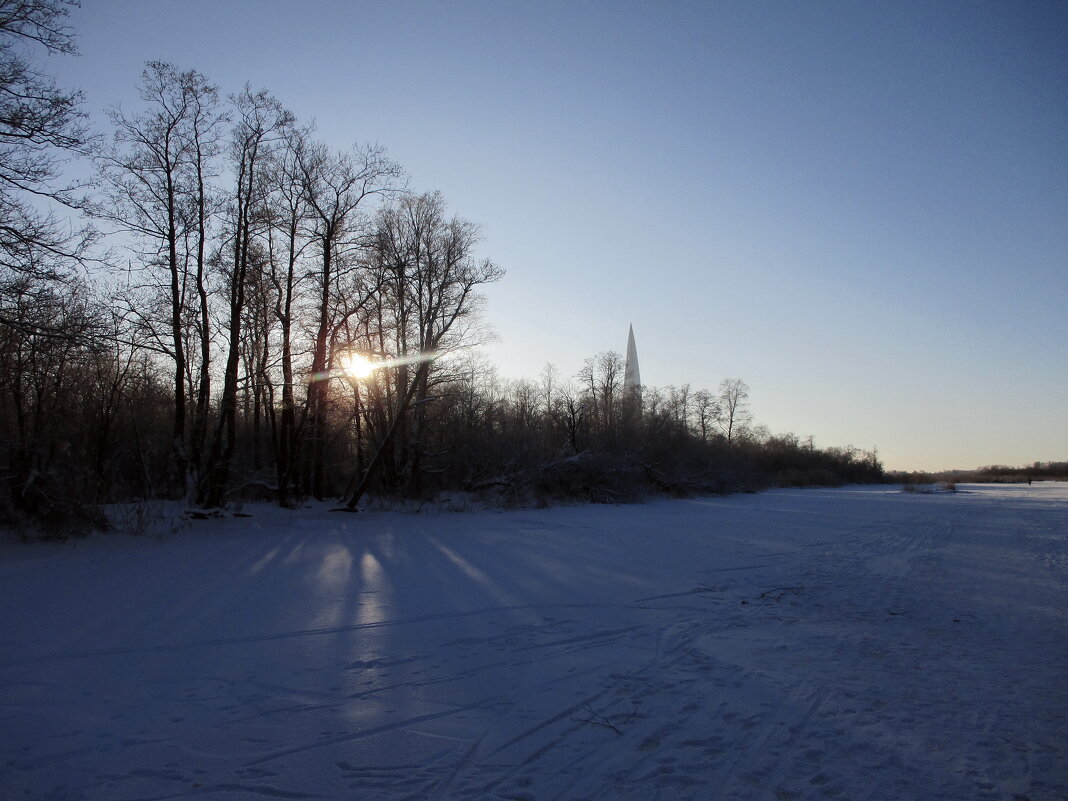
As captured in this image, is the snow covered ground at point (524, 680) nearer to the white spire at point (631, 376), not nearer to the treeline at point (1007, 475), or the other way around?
the white spire at point (631, 376)

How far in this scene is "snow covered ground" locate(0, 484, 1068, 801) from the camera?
149 inches

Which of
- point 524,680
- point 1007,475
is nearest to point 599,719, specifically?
point 524,680

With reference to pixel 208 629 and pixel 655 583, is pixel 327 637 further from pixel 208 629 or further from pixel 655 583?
pixel 655 583

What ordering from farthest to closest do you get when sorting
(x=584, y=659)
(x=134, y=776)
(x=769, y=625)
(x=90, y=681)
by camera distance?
(x=769, y=625) → (x=584, y=659) → (x=90, y=681) → (x=134, y=776)

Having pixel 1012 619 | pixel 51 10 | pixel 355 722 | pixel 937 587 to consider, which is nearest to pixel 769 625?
pixel 1012 619

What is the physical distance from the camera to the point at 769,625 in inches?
293

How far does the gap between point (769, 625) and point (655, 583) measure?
2.71 meters

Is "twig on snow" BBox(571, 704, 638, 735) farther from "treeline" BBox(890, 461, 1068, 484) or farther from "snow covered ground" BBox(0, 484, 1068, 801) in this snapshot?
"treeline" BBox(890, 461, 1068, 484)

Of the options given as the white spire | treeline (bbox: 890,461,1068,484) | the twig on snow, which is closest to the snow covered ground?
the twig on snow

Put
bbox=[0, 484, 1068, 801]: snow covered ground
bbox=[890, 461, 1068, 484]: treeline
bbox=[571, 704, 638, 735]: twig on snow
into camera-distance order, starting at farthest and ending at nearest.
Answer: bbox=[890, 461, 1068, 484]: treeline < bbox=[571, 704, 638, 735]: twig on snow < bbox=[0, 484, 1068, 801]: snow covered ground

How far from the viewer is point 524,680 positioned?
546 cm

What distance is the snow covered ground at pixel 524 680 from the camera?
3783 millimetres

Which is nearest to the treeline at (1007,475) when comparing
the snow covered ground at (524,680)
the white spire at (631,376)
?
the white spire at (631,376)

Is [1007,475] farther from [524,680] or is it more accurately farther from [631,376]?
[524,680]
